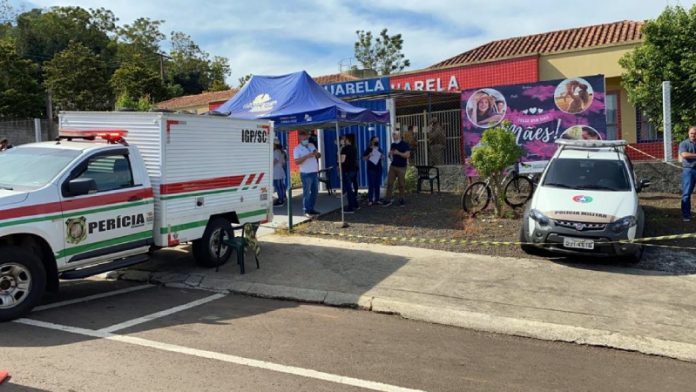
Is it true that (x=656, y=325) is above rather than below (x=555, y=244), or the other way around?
below

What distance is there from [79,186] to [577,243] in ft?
21.2

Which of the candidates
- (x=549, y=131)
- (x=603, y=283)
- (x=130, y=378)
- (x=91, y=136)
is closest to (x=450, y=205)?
(x=549, y=131)

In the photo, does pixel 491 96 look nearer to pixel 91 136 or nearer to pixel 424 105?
pixel 424 105

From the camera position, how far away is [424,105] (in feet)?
67.9

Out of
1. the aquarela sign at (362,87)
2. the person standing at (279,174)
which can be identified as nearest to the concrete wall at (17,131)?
the person standing at (279,174)

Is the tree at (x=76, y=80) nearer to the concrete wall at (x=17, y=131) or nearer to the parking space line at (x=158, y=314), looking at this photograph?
the concrete wall at (x=17, y=131)

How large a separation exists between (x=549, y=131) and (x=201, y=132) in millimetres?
9164

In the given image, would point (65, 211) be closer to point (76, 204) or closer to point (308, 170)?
point (76, 204)

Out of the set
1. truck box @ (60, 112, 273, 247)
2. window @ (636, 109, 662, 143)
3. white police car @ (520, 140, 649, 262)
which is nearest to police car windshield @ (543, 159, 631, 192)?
white police car @ (520, 140, 649, 262)

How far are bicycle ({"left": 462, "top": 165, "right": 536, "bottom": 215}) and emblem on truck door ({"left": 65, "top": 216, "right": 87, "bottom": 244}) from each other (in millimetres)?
7552

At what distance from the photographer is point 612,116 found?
19703 mm

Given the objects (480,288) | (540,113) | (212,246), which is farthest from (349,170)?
(480,288)

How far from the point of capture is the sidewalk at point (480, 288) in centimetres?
590

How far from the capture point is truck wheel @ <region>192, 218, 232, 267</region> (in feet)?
27.1
